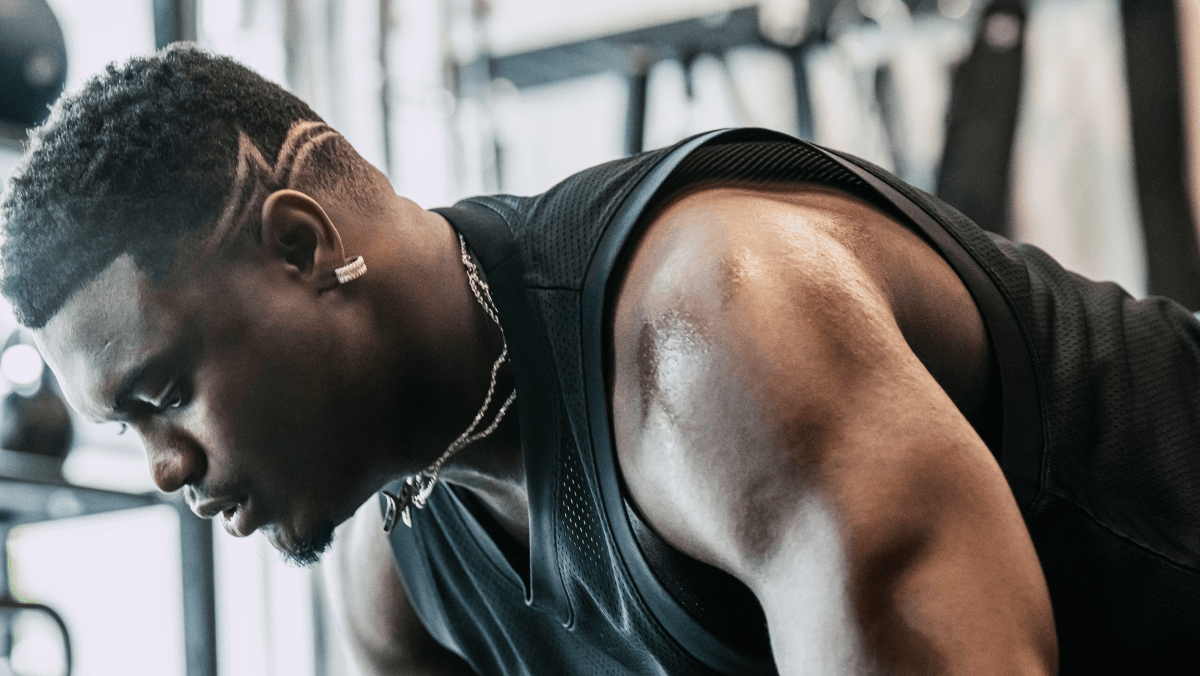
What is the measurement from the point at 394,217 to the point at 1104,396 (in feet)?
1.73

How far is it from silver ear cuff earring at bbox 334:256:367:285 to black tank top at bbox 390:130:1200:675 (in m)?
0.09

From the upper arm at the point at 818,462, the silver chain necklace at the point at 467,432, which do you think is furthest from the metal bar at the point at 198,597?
the upper arm at the point at 818,462

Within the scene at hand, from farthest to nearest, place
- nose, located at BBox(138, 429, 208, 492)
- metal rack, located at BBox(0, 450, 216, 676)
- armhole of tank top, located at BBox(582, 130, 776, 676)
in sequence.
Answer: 1. metal rack, located at BBox(0, 450, 216, 676)
2. nose, located at BBox(138, 429, 208, 492)
3. armhole of tank top, located at BBox(582, 130, 776, 676)

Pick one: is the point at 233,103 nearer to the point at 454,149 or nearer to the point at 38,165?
the point at 38,165

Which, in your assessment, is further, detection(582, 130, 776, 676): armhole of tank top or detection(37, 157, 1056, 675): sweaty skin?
detection(582, 130, 776, 676): armhole of tank top

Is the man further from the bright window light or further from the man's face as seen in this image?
the bright window light

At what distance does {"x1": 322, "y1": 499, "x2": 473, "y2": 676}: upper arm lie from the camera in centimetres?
128

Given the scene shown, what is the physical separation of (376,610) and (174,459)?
1.53 ft

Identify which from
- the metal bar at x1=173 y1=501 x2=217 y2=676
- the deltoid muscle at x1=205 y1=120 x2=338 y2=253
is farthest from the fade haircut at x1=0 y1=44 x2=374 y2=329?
the metal bar at x1=173 y1=501 x2=217 y2=676

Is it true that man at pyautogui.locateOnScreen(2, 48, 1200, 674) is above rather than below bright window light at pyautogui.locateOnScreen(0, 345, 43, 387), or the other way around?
above

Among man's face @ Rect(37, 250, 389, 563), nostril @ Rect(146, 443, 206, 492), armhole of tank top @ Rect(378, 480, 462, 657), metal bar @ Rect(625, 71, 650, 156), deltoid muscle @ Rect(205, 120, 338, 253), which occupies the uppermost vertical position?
deltoid muscle @ Rect(205, 120, 338, 253)

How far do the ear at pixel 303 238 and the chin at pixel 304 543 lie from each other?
19cm

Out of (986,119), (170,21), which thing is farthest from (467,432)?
(986,119)

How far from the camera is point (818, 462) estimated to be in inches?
24.6
